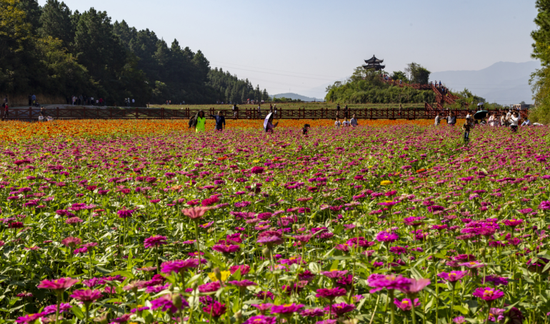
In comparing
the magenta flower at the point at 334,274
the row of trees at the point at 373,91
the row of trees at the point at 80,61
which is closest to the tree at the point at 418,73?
the row of trees at the point at 373,91

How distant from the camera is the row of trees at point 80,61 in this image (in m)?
49.2

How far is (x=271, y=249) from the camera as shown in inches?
79.8

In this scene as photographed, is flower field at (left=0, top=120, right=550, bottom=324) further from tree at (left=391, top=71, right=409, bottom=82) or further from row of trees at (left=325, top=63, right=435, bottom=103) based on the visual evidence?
tree at (left=391, top=71, right=409, bottom=82)

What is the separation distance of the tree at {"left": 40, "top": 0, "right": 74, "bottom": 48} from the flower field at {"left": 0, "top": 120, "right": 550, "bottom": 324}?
71.8 metres

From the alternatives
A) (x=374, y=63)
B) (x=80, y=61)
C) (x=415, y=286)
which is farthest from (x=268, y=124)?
(x=374, y=63)

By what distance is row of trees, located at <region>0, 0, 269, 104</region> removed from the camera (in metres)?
49.2

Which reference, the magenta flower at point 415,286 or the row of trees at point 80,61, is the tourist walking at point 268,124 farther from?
the row of trees at point 80,61

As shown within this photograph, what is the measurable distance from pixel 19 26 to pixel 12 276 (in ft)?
194

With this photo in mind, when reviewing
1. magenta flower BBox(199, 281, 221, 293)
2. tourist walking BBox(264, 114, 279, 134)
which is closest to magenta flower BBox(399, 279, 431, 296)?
magenta flower BBox(199, 281, 221, 293)

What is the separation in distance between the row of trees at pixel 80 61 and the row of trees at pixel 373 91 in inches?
1527

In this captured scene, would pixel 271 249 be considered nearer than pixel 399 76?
Yes

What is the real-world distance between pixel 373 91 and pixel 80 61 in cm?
5084

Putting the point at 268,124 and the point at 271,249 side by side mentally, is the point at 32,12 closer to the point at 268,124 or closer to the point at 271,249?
the point at 268,124

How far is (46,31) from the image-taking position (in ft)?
225
